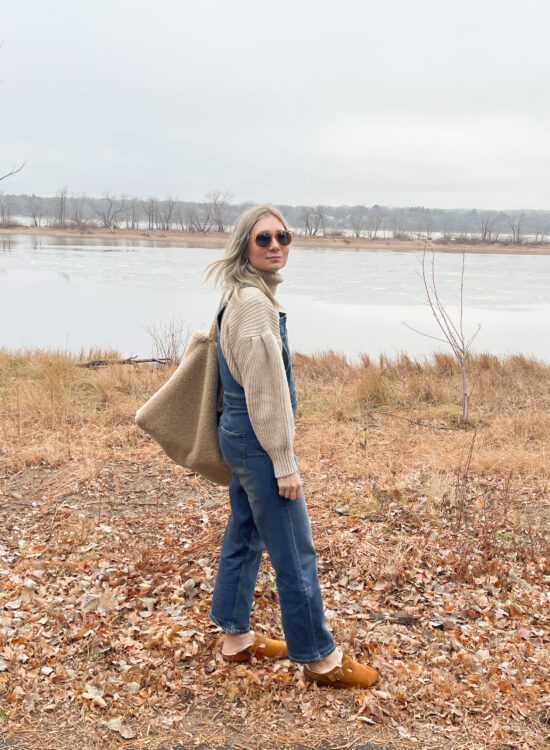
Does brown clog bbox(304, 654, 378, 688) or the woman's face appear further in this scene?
brown clog bbox(304, 654, 378, 688)

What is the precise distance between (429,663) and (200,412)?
1.73m

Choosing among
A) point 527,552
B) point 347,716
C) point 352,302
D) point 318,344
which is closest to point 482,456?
point 527,552

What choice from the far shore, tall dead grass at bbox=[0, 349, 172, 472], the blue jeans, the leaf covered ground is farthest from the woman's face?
the far shore

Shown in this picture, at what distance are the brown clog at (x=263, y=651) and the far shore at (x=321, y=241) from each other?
44.5m

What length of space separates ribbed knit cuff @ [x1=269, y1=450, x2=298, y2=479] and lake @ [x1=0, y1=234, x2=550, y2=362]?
9.96m

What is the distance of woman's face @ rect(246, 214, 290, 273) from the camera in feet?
8.24

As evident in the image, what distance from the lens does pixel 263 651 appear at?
3086mm

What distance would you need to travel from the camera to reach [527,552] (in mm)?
4242

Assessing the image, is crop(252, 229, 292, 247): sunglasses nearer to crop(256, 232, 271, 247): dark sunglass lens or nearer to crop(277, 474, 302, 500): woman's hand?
crop(256, 232, 271, 247): dark sunglass lens

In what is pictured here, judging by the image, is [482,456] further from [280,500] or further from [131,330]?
[131,330]

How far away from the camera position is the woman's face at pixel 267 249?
2512mm

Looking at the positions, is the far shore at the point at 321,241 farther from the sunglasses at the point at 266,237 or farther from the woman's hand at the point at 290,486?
the woman's hand at the point at 290,486

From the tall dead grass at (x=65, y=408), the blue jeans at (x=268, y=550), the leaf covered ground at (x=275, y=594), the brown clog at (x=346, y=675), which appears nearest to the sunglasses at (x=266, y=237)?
the blue jeans at (x=268, y=550)

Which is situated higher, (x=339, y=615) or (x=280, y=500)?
(x=280, y=500)
